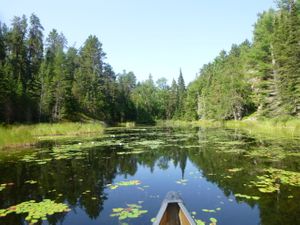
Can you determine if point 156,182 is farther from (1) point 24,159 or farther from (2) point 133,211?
(1) point 24,159

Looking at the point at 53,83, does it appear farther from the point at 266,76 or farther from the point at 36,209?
the point at 36,209

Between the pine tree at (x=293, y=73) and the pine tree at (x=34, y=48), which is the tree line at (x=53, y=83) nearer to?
the pine tree at (x=34, y=48)

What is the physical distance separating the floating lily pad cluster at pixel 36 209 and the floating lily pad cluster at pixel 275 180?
6.70 meters

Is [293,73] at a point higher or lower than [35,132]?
higher

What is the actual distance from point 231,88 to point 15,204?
54044 mm

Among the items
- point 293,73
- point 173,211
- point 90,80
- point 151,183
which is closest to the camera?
point 173,211

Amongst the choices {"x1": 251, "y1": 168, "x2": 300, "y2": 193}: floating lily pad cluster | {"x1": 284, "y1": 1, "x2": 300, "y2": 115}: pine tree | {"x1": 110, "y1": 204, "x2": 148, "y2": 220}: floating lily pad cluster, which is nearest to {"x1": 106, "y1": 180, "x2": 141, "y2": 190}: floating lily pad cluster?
{"x1": 110, "y1": 204, "x2": 148, "y2": 220}: floating lily pad cluster

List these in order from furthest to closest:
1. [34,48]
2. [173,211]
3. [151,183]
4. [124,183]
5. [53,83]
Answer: [34,48] < [53,83] < [151,183] < [124,183] < [173,211]

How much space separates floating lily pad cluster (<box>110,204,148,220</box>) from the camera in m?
7.59

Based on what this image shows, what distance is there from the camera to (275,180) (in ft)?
35.3

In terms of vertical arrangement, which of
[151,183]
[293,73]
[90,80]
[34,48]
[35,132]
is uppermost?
[34,48]

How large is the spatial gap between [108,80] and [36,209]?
74066 millimetres

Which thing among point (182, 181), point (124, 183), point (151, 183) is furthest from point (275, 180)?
point (124, 183)

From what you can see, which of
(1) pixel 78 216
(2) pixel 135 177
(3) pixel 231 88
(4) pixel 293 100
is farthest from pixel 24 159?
(3) pixel 231 88
